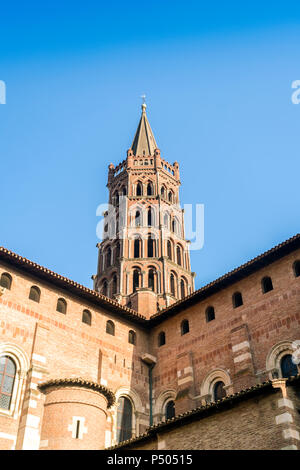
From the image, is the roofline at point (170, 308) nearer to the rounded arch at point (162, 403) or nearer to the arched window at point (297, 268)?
the arched window at point (297, 268)

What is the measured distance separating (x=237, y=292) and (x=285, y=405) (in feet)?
28.2

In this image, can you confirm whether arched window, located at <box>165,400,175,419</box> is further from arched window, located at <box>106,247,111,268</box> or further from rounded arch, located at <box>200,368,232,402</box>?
arched window, located at <box>106,247,111,268</box>

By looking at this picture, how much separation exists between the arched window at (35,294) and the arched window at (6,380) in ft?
9.23

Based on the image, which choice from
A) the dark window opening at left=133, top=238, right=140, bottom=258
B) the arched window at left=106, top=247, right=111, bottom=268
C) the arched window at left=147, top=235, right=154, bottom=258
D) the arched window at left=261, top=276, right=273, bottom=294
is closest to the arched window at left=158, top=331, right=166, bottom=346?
the arched window at left=261, top=276, right=273, bottom=294

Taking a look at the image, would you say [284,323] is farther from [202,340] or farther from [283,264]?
[202,340]

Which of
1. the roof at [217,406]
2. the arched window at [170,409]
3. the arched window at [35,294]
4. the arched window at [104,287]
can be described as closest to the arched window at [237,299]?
the arched window at [170,409]

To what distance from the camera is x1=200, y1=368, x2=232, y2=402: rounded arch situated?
21047 millimetres

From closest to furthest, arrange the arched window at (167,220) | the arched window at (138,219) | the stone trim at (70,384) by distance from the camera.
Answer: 1. the stone trim at (70,384)
2. the arched window at (138,219)
3. the arched window at (167,220)

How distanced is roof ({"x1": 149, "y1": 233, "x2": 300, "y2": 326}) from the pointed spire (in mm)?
23637

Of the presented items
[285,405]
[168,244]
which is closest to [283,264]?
[285,405]

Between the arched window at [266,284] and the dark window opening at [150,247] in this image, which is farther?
the dark window opening at [150,247]

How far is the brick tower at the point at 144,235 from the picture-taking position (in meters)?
37.2

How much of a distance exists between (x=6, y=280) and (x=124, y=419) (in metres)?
7.77

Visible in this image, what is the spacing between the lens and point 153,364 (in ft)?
80.6
